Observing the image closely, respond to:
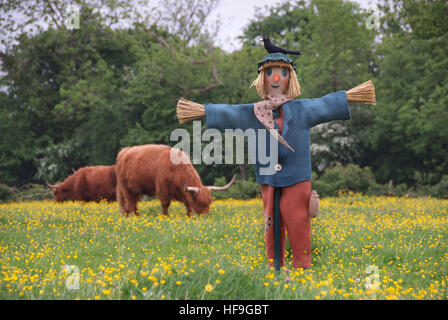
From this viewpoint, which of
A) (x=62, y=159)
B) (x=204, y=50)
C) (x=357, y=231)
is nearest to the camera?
(x=357, y=231)

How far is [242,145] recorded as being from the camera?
17.5m

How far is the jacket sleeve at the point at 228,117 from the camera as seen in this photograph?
5.62m

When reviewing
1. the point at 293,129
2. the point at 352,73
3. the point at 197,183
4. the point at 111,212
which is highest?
the point at 352,73

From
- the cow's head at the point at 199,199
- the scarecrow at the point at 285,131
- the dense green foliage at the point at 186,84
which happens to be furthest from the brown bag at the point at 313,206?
the dense green foliage at the point at 186,84

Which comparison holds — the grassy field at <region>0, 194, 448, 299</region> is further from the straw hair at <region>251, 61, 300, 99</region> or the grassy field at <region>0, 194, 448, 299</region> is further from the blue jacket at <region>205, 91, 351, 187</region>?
the straw hair at <region>251, 61, 300, 99</region>

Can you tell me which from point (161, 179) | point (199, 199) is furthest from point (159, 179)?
point (199, 199)

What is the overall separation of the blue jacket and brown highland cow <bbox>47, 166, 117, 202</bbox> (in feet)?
35.6

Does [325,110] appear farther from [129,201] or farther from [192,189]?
[129,201]

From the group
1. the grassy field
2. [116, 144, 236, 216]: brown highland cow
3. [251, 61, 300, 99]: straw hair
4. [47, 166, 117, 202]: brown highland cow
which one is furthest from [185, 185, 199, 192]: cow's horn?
[47, 166, 117, 202]: brown highland cow

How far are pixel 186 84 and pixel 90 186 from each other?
8.18 meters

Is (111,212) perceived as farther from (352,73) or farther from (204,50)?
(352,73)

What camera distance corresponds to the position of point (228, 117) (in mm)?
5637
